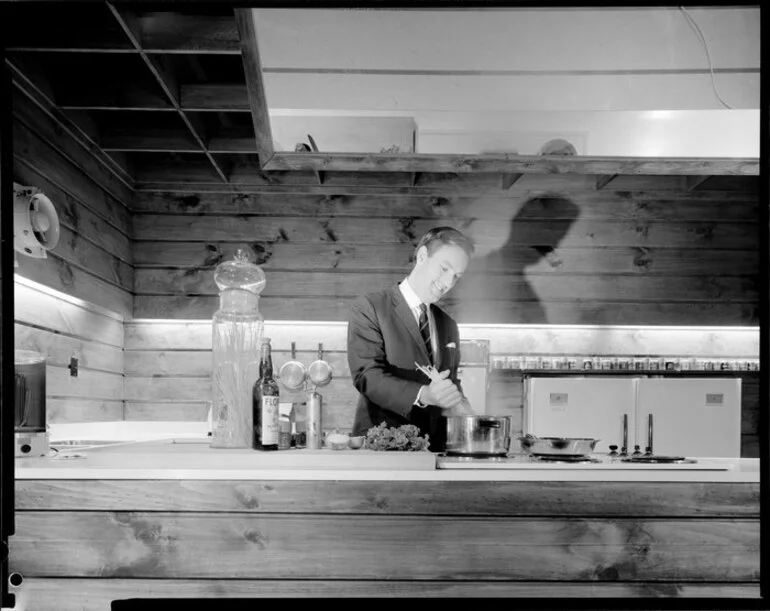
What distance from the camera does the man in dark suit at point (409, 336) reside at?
3.29m

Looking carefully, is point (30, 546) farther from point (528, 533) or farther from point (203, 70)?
point (203, 70)

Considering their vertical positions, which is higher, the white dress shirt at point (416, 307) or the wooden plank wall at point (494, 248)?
the wooden plank wall at point (494, 248)

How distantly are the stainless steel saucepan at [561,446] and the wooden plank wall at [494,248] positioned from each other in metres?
2.64

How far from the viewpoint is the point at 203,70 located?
3664 mm

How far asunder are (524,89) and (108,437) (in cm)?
328

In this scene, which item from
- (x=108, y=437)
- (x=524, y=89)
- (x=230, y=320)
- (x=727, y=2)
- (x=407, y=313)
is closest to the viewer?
(x=727, y=2)

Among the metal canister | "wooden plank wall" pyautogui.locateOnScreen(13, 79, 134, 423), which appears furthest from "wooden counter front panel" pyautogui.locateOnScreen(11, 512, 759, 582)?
"wooden plank wall" pyautogui.locateOnScreen(13, 79, 134, 423)

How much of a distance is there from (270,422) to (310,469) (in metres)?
0.23

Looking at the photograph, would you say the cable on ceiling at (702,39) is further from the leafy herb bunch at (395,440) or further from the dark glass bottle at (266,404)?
the dark glass bottle at (266,404)

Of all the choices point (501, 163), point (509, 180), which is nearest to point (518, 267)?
point (509, 180)

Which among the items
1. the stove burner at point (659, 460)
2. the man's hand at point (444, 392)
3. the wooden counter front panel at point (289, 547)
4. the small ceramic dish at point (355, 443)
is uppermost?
the man's hand at point (444, 392)

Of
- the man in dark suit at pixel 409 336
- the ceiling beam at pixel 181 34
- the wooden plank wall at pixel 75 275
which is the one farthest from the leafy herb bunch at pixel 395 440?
the wooden plank wall at pixel 75 275

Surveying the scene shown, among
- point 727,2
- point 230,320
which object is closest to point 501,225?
point 230,320

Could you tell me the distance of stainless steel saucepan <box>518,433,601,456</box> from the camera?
2.59 m
